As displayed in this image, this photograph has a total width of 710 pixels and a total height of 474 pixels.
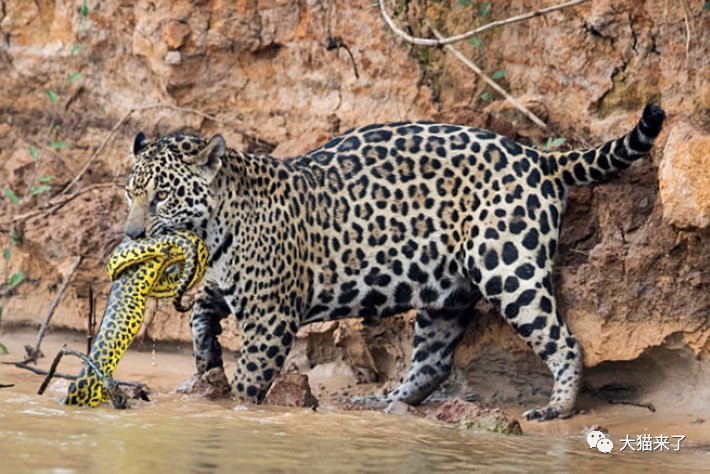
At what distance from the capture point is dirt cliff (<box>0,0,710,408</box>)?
30.1ft

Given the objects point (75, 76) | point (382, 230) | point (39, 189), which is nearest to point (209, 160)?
point (382, 230)

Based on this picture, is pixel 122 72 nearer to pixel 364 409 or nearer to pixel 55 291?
pixel 55 291

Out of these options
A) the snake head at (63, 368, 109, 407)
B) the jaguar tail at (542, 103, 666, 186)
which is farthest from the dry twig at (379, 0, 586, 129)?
the snake head at (63, 368, 109, 407)

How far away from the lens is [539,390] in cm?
974

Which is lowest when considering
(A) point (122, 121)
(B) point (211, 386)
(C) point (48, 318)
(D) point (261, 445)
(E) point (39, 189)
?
(D) point (261, 445)

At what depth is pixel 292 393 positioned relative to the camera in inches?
350

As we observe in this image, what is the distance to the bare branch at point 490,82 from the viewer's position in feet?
33.2

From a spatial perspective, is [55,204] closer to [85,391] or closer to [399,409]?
[85,391]

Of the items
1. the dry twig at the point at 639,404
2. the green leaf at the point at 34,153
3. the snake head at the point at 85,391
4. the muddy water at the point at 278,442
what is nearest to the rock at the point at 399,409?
the muddy water at the point at 278,442

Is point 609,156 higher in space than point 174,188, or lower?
higher

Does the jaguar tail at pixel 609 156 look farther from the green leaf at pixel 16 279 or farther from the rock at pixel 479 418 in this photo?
the green leaf at pixel 16 279

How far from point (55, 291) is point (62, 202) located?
2.80 feet

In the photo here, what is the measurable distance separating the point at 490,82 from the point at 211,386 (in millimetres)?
3228

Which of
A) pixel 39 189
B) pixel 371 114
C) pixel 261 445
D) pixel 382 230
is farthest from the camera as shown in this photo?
pixel 39 189
